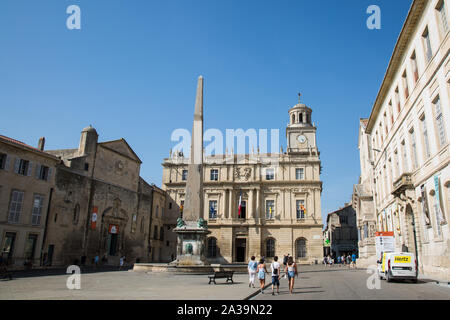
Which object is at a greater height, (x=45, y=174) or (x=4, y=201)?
(x=45, y=174)

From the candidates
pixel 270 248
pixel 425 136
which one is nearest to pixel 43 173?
pixel 425 136

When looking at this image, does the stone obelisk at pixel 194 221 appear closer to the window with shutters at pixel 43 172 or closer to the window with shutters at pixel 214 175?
the window with shutters at pixel 43 172

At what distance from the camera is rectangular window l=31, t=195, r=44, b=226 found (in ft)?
83.9

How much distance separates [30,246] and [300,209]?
3124cm

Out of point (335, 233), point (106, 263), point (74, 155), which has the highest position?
point (74, 155)

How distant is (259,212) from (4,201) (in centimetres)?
2980

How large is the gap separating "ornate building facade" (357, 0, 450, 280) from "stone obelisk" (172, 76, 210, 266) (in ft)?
38.9

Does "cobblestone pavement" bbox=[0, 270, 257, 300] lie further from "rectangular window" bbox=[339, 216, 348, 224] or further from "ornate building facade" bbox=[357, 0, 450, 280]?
"rectangular window" bbox=[339, 216, 348, 224]

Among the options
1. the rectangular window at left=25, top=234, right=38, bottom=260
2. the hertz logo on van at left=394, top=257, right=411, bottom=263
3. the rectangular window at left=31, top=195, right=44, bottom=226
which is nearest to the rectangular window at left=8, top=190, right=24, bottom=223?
the rectangular window at left=31, top=195, right=44, bottom=226
